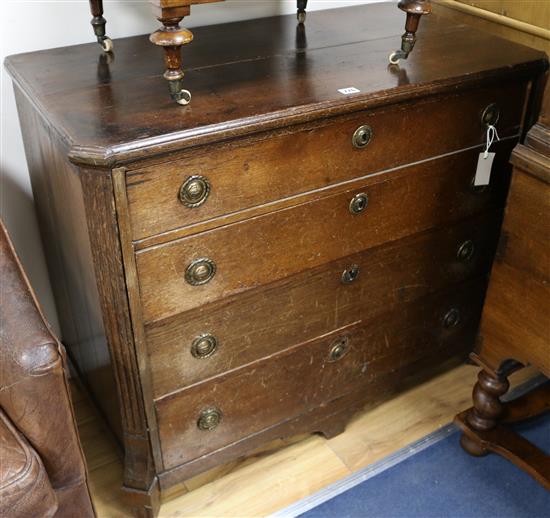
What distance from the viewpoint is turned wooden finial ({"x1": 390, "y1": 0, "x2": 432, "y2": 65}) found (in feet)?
4.39

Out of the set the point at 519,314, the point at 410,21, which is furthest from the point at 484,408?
the point at 410,21

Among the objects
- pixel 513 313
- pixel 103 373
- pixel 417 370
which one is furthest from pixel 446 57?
pixel 103 373

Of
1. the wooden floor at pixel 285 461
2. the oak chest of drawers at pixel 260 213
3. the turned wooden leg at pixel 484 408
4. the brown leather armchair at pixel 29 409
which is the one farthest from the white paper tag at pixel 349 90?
the wooden floor at pixel 285 461

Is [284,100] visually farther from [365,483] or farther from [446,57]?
[365,483]

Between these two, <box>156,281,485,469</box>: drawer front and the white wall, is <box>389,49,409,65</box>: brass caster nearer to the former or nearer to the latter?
the white wall

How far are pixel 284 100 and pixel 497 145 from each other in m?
0.58

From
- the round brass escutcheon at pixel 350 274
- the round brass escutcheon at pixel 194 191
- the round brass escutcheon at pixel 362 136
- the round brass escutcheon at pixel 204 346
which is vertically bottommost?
the round brass escutcheon at pixel 204 346

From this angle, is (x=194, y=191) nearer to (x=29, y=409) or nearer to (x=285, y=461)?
(x=29, y=409)

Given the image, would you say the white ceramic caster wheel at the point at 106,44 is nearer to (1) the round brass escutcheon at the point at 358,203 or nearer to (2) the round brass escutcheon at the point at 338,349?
(1) the round brass escutcheon at the point at 358,203

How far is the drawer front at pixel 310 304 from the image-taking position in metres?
1.37

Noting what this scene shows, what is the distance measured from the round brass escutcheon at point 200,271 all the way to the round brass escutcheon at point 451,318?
2.48 feet

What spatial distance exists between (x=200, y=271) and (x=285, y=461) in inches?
27.0

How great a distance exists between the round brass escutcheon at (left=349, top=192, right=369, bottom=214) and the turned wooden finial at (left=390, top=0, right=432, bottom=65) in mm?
287

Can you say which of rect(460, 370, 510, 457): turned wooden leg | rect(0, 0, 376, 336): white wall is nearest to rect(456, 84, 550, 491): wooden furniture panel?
rect(460, 370, 510, 457): turned wooden leg
